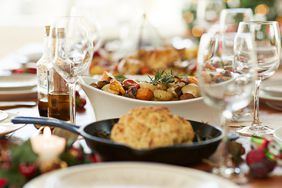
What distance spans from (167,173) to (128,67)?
1.76 meters

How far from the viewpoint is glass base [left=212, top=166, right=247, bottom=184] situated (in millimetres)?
1080

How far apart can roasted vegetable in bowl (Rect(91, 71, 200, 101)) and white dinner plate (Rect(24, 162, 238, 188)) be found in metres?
0.48

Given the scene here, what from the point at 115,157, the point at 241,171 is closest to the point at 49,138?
the point at 115,157

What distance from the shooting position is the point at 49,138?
1.12 metres

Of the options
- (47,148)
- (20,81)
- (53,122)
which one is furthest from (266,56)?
(20,81)

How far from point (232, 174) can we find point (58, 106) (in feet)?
2.06

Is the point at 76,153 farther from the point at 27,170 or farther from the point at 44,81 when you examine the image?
the point at 44,81

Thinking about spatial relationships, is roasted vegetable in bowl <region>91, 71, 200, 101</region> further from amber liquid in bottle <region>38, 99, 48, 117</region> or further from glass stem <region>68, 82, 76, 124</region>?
amber liquid in bottle <region>38, 99, 48, 117</region>

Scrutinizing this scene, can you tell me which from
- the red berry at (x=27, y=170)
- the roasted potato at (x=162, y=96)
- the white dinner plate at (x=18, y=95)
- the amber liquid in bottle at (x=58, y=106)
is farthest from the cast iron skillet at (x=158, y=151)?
the white dinner plate at (x=18, y=95)

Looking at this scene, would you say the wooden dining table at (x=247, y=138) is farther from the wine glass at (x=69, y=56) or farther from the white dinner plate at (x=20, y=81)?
the white dinner plate at (x=20, y=81)

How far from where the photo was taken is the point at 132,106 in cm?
143

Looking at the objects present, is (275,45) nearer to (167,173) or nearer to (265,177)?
(265,177)

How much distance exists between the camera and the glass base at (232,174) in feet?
3.54

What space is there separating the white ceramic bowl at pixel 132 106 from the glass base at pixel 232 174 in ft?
1.04
